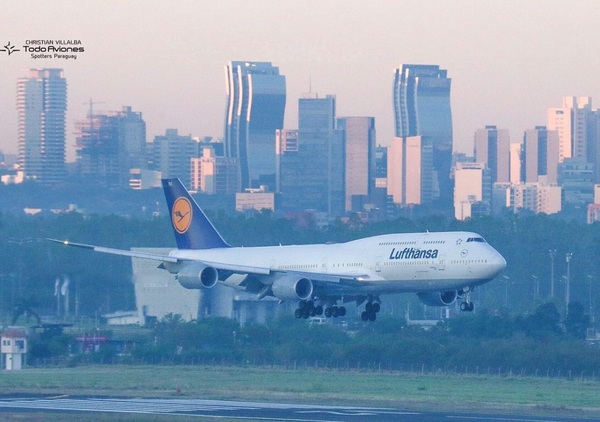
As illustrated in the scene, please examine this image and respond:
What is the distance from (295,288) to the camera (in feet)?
311

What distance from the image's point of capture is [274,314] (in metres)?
135

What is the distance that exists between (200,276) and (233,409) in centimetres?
1838

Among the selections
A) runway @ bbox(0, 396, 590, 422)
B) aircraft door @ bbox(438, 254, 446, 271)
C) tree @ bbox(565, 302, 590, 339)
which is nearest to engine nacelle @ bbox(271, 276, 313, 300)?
aircraft door @ bbox(438, 254, 446, 271)

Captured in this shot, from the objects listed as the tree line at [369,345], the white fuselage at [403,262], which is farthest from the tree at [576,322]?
the white fuselage at [403,262]

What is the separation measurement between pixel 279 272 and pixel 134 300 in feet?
160

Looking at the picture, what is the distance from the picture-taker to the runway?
245 feet

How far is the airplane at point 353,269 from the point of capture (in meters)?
89.9

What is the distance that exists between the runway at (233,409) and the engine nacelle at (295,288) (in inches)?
434

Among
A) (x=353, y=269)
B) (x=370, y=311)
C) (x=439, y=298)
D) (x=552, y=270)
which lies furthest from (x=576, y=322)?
(x=552, y=270)

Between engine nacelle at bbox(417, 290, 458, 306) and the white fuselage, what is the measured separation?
6.91 feet

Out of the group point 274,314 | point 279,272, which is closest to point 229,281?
point 279,272

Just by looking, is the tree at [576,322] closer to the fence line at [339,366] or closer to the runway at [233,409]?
the fence line at [339,366]

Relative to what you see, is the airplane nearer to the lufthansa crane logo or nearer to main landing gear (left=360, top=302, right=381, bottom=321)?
main landing gear (left=360, top=302, right=381, bottom=321)

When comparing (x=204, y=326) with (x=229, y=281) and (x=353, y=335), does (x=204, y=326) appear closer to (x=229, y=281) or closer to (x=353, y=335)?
(x=353, y=335)
